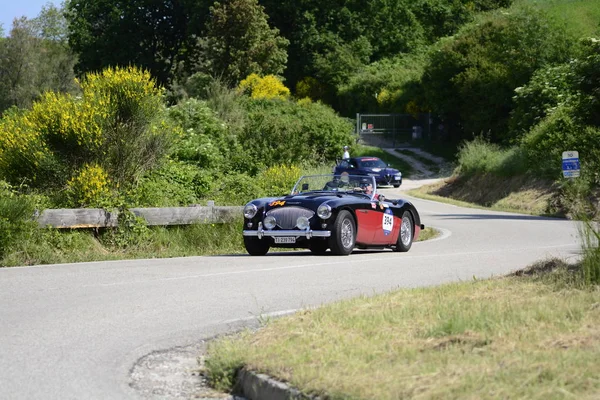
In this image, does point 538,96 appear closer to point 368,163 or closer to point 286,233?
point 368,163

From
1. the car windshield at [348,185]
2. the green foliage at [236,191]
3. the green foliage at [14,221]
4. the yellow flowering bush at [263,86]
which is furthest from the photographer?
the yellow flowering bush at [263,86]

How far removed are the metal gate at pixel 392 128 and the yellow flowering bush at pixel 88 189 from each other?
161ft

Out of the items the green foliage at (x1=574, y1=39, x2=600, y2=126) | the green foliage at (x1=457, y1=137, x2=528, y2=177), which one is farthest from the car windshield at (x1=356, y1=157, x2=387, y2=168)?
the green foliage at (x1=574, y1=39, x2=600, y2=126)

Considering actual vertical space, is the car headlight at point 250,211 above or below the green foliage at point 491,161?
below

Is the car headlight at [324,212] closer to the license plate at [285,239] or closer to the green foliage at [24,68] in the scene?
the license plate at [285,239]

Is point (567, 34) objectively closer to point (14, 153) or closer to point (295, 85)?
point (295, 85)

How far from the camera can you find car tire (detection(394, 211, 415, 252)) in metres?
18.5

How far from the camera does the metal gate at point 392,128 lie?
220ft

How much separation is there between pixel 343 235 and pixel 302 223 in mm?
755

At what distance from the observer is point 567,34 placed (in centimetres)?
5447

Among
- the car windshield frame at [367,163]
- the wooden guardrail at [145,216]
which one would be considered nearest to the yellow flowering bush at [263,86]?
the car windshield frame at [367,163]

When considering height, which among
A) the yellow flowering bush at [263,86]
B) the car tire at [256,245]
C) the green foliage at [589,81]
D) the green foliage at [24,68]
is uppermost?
the green foliage at [24,68]

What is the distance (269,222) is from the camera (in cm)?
1692

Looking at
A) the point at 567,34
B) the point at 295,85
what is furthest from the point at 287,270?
the point at 295,85
